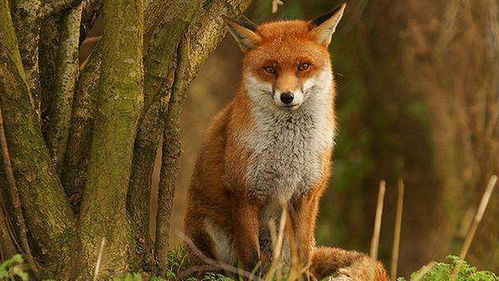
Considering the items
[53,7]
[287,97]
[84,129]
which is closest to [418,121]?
[287,97]

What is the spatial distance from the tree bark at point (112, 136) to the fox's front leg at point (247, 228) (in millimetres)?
1206

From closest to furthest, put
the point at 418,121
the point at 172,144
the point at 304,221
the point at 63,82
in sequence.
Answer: the point at 63,82 < the point at 172,144 < the point at 304,221 < the point at 418,121

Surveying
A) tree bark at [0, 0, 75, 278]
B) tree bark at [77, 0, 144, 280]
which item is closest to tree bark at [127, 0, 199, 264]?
tree bark at [77, 0, 144, 280]

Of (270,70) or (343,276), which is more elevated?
(270,70)

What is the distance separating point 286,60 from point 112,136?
5.08 ft

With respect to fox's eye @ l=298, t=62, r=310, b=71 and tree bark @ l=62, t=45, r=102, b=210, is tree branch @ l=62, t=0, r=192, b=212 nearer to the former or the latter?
tree bark @ l=62, t=45, r=102, b=210

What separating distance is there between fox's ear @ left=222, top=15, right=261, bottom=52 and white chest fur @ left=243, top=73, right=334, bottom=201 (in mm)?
425

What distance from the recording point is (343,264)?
8367 mm

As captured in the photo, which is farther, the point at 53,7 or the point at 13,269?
the point at 53,7

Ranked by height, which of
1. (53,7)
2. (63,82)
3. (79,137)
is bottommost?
(79,137)

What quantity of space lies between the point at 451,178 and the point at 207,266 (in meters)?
4.68

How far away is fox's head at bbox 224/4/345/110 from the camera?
763cm

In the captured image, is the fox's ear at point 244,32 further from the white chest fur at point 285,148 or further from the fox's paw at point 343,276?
the fox's paw at point 343,276

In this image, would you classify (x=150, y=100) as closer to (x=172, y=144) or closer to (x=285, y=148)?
(x=172, y=144)
